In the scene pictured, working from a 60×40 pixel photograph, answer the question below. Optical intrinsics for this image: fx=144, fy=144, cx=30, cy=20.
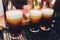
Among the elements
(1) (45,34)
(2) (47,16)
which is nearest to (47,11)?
(2) (47,16)

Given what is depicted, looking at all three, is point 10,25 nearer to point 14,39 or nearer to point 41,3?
point 14,39

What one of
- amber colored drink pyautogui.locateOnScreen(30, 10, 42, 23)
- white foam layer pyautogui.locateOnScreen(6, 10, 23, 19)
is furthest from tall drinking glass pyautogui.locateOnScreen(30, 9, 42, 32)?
white foam layer pyautogui.locateOnScreen(6, 10, 23, 19)

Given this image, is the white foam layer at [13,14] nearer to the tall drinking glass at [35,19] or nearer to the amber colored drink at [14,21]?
the amber colored drink at [14,21]

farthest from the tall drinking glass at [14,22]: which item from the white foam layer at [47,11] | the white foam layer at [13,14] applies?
the white foam layer at [47,11]

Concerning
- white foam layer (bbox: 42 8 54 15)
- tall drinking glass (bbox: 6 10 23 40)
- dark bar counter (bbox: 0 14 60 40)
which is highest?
white foam layer (bbox: 42 8 54 15)

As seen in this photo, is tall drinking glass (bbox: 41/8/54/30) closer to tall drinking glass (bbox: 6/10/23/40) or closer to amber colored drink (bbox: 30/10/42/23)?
amber colored drink (bbox: 30/10/42/23)

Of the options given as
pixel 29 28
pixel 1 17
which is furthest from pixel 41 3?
pixel 1 17

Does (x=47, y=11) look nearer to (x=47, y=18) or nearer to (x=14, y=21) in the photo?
(x=47, y=18)
